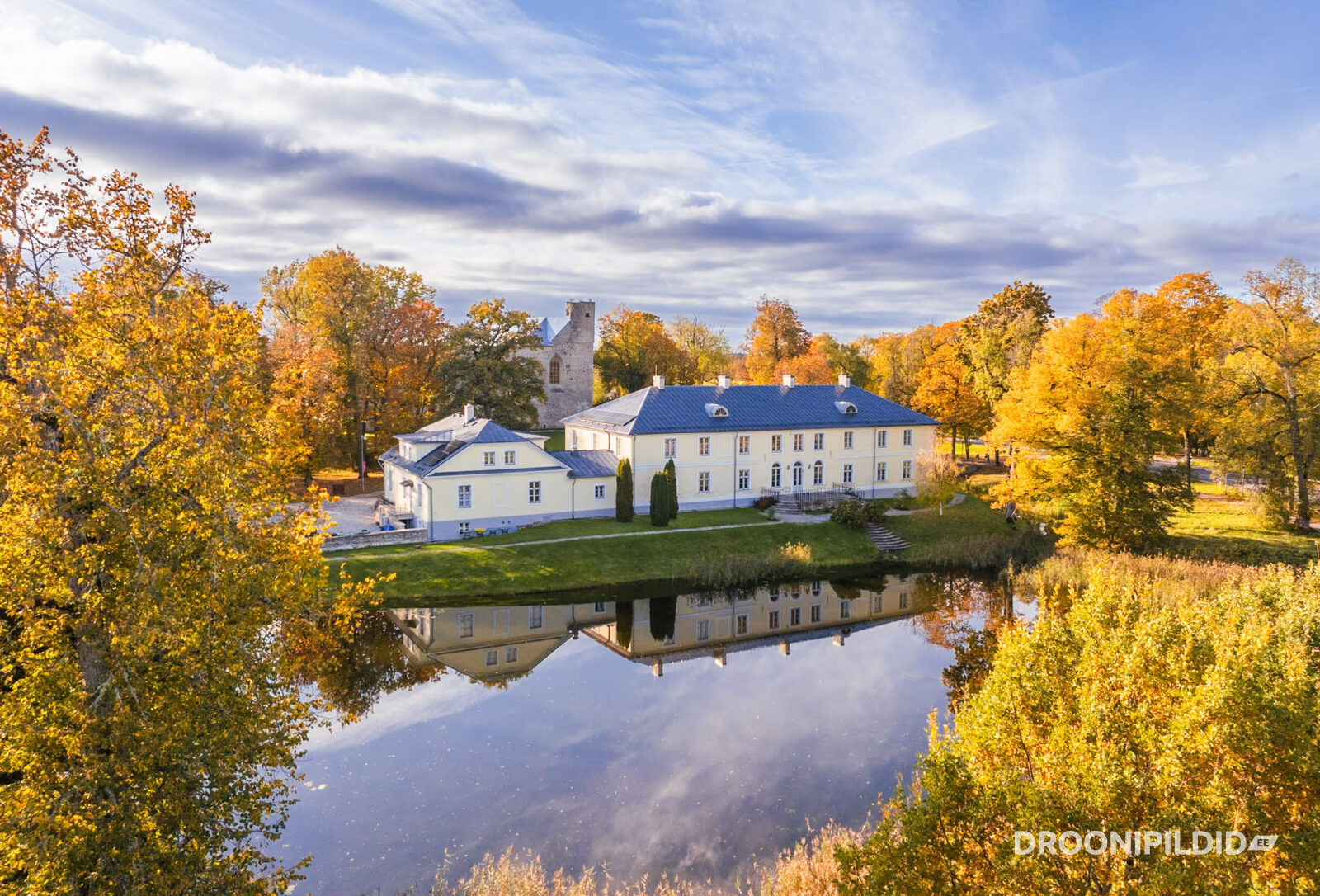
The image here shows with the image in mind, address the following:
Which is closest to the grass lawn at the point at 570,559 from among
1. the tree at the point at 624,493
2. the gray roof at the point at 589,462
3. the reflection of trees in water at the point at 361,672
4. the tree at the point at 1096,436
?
the tree at the point at 624,493

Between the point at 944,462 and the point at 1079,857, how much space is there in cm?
3338

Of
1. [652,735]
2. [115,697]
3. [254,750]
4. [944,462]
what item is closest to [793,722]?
[652,735]

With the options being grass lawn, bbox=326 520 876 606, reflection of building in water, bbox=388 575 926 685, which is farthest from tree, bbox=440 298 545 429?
reflection of building in water, bbox=388 575 926 685

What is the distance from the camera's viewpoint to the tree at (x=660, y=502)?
3631 cm

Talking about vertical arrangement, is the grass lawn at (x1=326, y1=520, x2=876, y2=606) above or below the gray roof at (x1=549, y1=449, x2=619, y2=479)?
below

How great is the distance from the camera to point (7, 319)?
8609 mm

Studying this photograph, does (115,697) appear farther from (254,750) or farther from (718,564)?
(718,564)

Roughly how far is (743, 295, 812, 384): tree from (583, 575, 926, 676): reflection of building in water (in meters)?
35.7

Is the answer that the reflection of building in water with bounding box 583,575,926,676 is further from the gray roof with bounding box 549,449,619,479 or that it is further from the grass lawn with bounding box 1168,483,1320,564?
the grass lawn with bounding box 1168,483,1320,564

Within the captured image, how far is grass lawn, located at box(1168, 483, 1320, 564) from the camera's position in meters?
31.0

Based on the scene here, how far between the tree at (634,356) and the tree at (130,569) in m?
58.3

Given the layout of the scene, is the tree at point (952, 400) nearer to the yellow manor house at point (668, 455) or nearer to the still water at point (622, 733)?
the yellow manor house at point (668, 455)

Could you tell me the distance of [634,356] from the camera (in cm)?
6969

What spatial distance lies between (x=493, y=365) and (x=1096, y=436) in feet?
106
